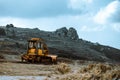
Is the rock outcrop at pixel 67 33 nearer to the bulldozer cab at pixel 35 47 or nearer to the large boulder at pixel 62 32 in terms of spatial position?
the large boulder at pixel 62 32

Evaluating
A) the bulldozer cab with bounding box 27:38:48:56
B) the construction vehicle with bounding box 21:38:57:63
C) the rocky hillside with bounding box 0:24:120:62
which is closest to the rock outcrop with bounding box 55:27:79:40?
the rocky hillside with bounding box 0:24:120:62

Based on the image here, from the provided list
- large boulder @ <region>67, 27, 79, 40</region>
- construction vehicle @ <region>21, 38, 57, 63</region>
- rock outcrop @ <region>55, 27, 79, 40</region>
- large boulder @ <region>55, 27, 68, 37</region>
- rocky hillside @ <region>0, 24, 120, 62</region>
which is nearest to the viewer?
construction vehicle @ <region>21, 38, 57, 63</region>

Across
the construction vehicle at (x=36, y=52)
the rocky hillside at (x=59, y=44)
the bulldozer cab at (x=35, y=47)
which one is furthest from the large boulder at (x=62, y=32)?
the bulldozer cab at (x=35, y=47)

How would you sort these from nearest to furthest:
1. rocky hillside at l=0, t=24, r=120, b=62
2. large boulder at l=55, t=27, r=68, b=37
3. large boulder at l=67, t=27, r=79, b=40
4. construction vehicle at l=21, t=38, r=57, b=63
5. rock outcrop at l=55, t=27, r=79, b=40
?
construction vehicle at l=21, t=38, r=57, b=63 → rocky hillside at l=0, t=24, r=120, b=62 → large boulder at l=55, t=27, r=68, b=37 → rock outcrop at l=55, t=27, r=79, b=40 → large boulder at l=67, t=27, r=79, b=40

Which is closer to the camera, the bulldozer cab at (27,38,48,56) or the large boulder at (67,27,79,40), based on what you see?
the bulldozer cab at (27,38,48,56)

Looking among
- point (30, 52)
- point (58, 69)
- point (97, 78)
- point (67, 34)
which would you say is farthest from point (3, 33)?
point (97, 78)

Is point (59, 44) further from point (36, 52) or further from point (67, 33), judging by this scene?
point (36, 52)

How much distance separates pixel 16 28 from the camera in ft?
493

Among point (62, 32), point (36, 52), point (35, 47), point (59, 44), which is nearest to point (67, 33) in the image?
point (62, 32)

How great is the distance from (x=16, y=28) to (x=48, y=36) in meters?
13.3

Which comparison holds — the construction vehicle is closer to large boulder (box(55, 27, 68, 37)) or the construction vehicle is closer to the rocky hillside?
the rocky hillside

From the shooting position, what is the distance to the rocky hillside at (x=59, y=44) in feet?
372

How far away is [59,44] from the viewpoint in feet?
435

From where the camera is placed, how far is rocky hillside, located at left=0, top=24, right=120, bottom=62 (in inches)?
4468
